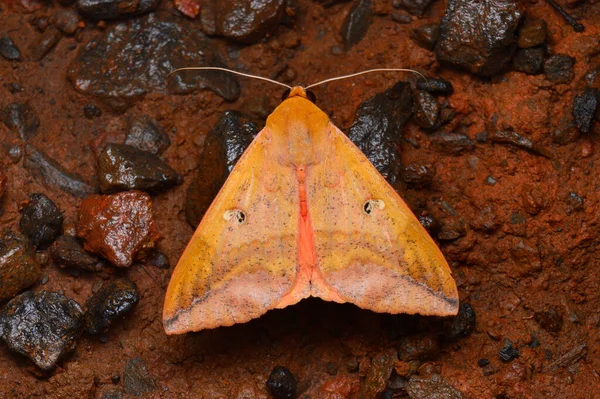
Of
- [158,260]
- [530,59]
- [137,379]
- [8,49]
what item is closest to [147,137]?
[158,260]

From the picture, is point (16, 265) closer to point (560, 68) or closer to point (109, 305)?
point (109, 305)

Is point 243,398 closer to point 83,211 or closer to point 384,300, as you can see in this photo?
point 384,300

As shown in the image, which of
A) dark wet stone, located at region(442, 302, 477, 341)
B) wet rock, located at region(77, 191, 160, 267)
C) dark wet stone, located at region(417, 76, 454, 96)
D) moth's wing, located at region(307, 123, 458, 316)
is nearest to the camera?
moth's wing, located at region(307, 123, 458, 316)

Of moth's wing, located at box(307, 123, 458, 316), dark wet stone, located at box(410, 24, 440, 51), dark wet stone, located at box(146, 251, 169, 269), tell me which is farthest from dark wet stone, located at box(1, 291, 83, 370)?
dark wet stone, located at box(410, 24, 440, 51)

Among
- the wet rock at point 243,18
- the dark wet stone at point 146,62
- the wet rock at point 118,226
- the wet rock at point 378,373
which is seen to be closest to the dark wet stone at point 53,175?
the wet rock at point 118,226

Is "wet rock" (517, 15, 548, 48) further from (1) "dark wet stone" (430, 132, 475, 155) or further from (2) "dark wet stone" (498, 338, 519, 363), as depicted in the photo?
(2) "dark wet stone" (498, 338, 519, 363)

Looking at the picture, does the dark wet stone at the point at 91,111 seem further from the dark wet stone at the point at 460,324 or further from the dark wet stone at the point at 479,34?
the dark wet stone at the point at 460,324

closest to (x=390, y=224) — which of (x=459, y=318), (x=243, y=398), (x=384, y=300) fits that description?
(x=384, y=300)
